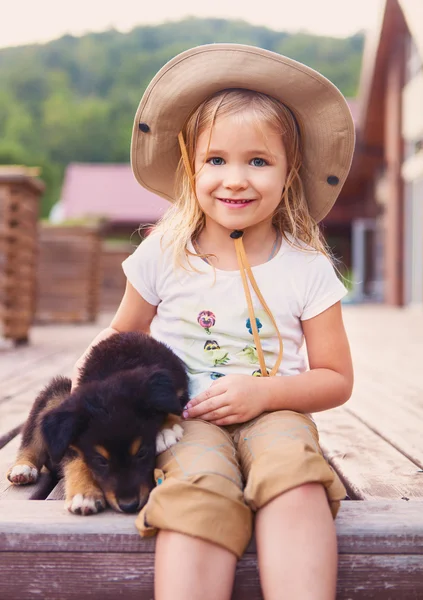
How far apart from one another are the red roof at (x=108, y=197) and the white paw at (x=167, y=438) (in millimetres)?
27762

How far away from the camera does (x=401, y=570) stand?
1.95 metres

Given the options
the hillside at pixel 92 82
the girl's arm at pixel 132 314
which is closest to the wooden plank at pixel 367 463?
the girl's arm at pixel 132 314

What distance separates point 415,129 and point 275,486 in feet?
44.1

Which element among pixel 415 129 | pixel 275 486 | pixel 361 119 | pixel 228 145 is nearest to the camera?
pixel 275 486

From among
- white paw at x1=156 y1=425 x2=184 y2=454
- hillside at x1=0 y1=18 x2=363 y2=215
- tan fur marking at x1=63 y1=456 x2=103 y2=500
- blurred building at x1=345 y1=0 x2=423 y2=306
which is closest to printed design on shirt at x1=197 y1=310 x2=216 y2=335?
white paw at x1=156 y1=425 x2=184 y2=454

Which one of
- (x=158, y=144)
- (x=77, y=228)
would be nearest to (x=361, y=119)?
(x=77, y=228)

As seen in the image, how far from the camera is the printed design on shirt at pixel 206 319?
260 cm

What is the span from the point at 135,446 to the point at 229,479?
335mm

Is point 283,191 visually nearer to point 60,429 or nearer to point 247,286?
point 247,286

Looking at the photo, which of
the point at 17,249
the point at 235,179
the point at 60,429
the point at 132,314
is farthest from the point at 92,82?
the point at 60,429

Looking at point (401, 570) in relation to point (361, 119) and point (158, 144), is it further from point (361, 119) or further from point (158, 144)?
point (361, 119)

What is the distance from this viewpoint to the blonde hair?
2553mm

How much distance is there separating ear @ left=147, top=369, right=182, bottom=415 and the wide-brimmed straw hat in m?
1.00

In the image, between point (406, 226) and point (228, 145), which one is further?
point (406, 226)
